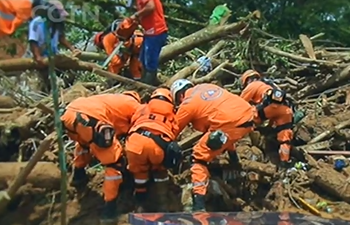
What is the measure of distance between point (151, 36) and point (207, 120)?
1.82 meters

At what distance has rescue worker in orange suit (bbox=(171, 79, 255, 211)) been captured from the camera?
7.26 m

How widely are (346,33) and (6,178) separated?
32.1 feet

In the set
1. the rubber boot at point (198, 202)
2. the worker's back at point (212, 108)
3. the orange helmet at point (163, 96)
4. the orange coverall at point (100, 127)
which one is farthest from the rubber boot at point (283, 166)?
the orange coverall at point (100, 127)

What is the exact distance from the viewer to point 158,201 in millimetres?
7457

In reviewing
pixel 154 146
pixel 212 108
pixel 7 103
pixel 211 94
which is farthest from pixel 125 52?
pixel 154 146

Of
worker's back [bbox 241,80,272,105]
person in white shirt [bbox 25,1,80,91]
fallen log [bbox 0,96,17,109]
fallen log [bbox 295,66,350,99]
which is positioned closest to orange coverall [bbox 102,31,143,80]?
person in white shirt [bbox 25,1,80,91]

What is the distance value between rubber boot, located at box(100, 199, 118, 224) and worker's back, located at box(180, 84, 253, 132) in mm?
1178

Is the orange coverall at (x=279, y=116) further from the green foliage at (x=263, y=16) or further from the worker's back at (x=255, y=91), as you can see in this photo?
the green foliage at (x=263, y=16)

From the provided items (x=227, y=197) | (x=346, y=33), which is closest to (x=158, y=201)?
(x=227, y=197)

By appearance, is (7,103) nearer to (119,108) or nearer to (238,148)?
(119,108)

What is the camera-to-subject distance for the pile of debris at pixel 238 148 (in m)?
7.44

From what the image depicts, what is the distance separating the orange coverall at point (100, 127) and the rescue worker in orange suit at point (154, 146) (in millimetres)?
147

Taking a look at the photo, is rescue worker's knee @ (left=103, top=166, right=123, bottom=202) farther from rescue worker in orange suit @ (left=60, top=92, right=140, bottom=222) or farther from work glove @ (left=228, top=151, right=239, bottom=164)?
work glove @ (left=228, top=151, right=239, bottom=164)

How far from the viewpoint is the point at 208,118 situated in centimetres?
748
